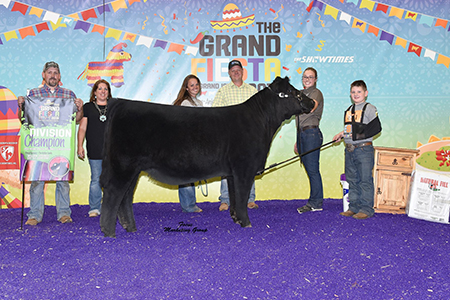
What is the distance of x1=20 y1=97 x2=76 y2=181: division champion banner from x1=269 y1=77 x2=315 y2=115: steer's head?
236cm

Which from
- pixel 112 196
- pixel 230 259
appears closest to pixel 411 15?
pixel 230 259

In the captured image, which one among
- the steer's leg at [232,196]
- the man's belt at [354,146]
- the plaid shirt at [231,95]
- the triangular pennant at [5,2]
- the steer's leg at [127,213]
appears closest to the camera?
the steer's leg at [127,213]

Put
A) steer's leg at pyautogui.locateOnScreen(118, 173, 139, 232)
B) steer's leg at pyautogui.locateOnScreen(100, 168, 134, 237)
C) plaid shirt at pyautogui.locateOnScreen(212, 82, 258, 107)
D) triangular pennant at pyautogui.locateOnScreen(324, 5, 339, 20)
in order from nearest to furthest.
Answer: steer's leg at pyautogui.locateOnScreen(100, 168, 134, 237)
steer's leg at pyautogui.locateOnScreen(118, 173, 139, 232)
plaid shirt at pyautogui.locateOnScreen(212, 82, 258, 107)
triangular pennant at pyautogui.locateOnScreen(324, 5, 339, 20)

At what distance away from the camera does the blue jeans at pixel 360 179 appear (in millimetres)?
4344

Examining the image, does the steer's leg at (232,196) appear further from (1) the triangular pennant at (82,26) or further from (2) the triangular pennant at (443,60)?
(2) the triangular pennant at (443,60)

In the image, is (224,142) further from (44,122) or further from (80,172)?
(80,172)

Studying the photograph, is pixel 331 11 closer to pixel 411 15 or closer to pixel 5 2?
pixel 411 15

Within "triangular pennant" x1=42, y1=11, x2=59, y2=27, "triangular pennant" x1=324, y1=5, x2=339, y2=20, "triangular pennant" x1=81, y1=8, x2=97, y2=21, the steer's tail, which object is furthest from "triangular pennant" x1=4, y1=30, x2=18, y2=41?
"triangular pennant" x1=324, y1=5, x2=339, y2=20

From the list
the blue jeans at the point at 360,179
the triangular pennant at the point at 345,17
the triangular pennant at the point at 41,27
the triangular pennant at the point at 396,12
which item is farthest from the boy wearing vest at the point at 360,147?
the triangular pennant at the point at 41,27

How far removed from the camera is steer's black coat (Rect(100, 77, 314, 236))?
11.3ft

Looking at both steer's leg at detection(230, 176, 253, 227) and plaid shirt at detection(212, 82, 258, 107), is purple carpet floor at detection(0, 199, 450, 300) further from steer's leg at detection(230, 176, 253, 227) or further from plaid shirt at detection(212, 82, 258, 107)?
plaid shirt at detection(212, 82, 258, 107)

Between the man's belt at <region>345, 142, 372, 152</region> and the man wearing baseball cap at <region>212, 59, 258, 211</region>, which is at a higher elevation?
the man wearing baseball cap at <region>212, 59, 258, 211</region>

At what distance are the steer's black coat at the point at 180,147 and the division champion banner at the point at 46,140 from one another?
0.76 m

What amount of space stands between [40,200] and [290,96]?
319cm
